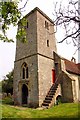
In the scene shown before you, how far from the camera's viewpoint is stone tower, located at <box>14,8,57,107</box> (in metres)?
24.4

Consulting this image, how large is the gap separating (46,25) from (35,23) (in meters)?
2.71

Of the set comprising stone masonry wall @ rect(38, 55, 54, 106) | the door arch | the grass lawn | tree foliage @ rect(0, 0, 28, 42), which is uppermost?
tree foliage @ rect(0, 0, 28, 42)

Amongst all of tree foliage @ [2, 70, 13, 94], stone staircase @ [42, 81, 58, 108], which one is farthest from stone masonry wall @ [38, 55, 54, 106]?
tree foliage @ [2, 70, 13, 94]

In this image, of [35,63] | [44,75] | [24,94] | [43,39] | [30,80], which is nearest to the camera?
[35,63]

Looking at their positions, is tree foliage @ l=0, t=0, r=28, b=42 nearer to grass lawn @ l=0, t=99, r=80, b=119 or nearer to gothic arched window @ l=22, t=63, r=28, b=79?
grass lawn @ l=0, t=99, r=80, b=119

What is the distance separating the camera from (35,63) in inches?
976

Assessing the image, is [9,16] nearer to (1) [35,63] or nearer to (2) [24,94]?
(1) [35,63]

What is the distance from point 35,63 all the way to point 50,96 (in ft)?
16.6

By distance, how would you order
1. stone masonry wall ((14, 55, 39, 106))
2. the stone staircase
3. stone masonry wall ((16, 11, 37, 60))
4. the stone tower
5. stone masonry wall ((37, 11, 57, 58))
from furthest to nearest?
stone masonry wall ((37, 11, 57, 58)) < stone masonry wall ((16, 11, 37, 60)) < the stone tower < stone masonry wall ((14, 55, 39, 106)) < the stone staircase

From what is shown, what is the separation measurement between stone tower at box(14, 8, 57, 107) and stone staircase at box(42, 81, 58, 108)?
1.85 feet

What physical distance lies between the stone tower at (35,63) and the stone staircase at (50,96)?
1.85 feet

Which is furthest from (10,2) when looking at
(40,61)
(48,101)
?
(48,101)

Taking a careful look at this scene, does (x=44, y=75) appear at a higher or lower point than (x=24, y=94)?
higher

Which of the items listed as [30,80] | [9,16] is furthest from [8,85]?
[9,16]
